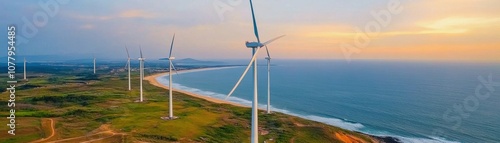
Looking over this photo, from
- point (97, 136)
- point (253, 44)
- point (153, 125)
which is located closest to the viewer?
point (253, 44)

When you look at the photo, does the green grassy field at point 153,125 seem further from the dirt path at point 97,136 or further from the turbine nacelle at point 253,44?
the turbine nacelle at point 253,44

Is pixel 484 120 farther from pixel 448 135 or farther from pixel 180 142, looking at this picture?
pixel 180 142

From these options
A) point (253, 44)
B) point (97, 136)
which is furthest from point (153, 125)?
point (253, 44)

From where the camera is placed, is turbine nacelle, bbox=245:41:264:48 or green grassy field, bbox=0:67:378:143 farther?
green grassy field, bbox=0:67:378:143

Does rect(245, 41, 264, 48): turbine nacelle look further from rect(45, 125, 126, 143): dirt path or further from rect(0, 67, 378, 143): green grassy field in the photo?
rect(45, 125, 126, 143): dirt path

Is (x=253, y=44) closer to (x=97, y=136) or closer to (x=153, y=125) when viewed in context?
(x=97, y=136)

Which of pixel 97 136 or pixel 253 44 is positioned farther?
pixel 97 136

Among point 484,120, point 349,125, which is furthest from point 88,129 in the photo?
point 484,120

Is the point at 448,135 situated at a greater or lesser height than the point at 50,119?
lesser

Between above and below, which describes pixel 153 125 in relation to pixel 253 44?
below

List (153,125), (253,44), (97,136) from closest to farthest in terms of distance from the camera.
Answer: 1. (253,44)
2. (97,136)
3. (153,125)

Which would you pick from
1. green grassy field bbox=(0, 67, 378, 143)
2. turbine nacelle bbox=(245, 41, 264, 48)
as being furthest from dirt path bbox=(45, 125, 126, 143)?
turbine nacelle bbox=(245, 41, 264, 48)
